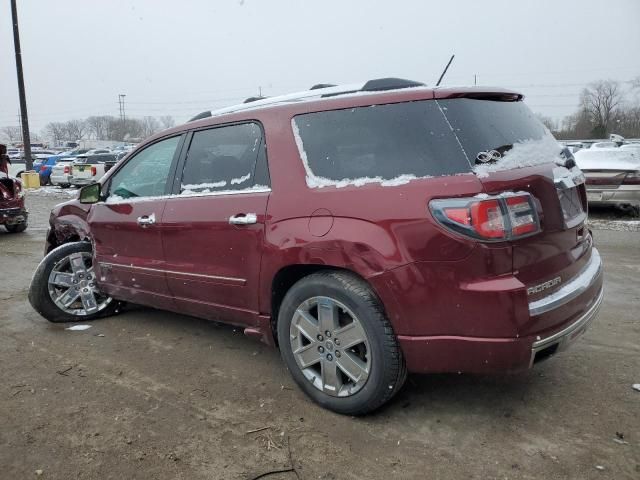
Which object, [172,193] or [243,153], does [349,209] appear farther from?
[172,193]

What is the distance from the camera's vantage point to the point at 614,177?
9.27 metres

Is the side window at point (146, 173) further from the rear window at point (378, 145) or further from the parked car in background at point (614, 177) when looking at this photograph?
the parked car in background at point (614, 177)

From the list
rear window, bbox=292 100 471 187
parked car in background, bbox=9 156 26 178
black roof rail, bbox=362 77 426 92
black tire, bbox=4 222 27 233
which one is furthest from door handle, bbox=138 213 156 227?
parked car in background, bbox=9 156 26 178

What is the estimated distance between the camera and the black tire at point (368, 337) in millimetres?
2584

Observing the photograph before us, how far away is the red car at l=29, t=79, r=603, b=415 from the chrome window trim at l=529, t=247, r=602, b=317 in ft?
0.03

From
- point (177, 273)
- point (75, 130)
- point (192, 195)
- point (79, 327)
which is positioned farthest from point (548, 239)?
point (75, 130)

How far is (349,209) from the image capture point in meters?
Answer: 2.65

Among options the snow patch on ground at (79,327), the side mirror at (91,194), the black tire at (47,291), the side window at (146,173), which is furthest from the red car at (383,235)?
the black tire at (47,291)

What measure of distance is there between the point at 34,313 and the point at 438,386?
3.77 metres

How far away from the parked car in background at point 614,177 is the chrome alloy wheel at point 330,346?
809 cm

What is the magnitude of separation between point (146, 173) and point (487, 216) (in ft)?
8.96

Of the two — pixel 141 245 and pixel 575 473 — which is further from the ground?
pixel 141 245

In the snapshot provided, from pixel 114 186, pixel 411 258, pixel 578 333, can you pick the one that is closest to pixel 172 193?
pixel 114 186

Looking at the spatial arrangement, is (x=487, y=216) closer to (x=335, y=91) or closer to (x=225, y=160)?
(x=335, y=91)
